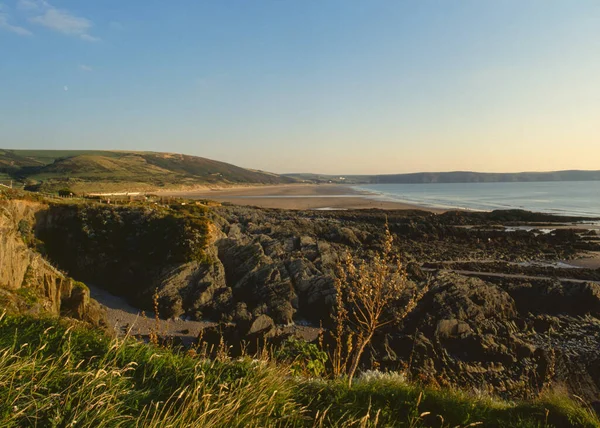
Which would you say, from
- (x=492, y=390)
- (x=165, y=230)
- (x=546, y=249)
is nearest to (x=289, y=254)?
(x=165, y=230)

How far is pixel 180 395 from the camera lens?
10.2 feet

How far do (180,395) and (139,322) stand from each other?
1289cm

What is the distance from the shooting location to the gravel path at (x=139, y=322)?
13719 millimetres

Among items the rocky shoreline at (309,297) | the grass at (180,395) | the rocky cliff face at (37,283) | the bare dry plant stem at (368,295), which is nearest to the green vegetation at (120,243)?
the rocky shoreline at (309,297)

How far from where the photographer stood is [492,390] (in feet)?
33.6

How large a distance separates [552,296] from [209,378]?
18.3 metres

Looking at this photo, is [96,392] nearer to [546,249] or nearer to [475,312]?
[475,312]

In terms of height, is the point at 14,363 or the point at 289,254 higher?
the point at 14,363

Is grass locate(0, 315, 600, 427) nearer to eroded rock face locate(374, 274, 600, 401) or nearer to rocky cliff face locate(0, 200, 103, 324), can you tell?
eroded rock face locate(374, 274, 600, 401)

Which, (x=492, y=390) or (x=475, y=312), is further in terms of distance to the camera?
(x=475, y=312)

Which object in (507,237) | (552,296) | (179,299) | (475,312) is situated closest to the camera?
(475,312)

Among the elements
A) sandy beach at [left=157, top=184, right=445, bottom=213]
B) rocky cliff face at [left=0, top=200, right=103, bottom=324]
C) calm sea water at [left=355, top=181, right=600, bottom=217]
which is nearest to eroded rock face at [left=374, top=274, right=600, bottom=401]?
rocky cliff face at [left=0, top=200, right=103, bottom=324]

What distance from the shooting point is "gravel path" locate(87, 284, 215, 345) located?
13.7m

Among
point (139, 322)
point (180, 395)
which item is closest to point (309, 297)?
point (139, 322)
